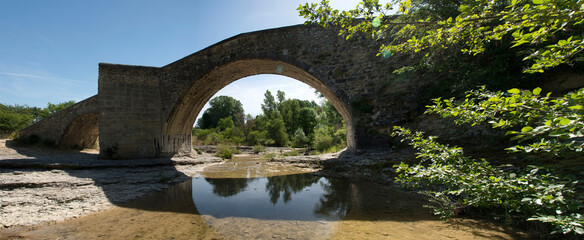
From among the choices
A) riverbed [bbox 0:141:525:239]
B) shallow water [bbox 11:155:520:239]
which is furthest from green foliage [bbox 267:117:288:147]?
shallow water [bbox 11:155:520:239]

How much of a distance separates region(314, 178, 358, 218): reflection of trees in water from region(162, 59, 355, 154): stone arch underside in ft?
14.7

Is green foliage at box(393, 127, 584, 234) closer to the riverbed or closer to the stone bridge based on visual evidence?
the riverbed

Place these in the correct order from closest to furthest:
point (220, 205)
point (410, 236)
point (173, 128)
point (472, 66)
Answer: point (410, 236), point (220, 205), point (472, 66), point (173, 128)

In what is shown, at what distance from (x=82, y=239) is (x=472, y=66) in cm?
768

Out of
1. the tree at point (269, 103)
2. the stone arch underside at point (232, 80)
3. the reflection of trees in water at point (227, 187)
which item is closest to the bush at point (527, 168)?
the reflection of trees in water at point (227, 187)

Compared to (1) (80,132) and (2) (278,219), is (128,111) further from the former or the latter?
(2) (278,219)

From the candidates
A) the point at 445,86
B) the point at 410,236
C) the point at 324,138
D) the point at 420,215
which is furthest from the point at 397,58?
the point at 324,138

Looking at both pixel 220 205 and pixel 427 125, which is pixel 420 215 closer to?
pixel 220 205

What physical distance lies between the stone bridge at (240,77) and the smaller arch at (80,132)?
1.12 metres

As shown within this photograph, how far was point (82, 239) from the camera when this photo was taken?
2758 millimetres

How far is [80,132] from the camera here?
47.0ft

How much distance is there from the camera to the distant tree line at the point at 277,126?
68.5 ft

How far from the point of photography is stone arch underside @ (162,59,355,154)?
32.8ft

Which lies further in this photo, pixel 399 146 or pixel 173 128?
pixel 173 128
